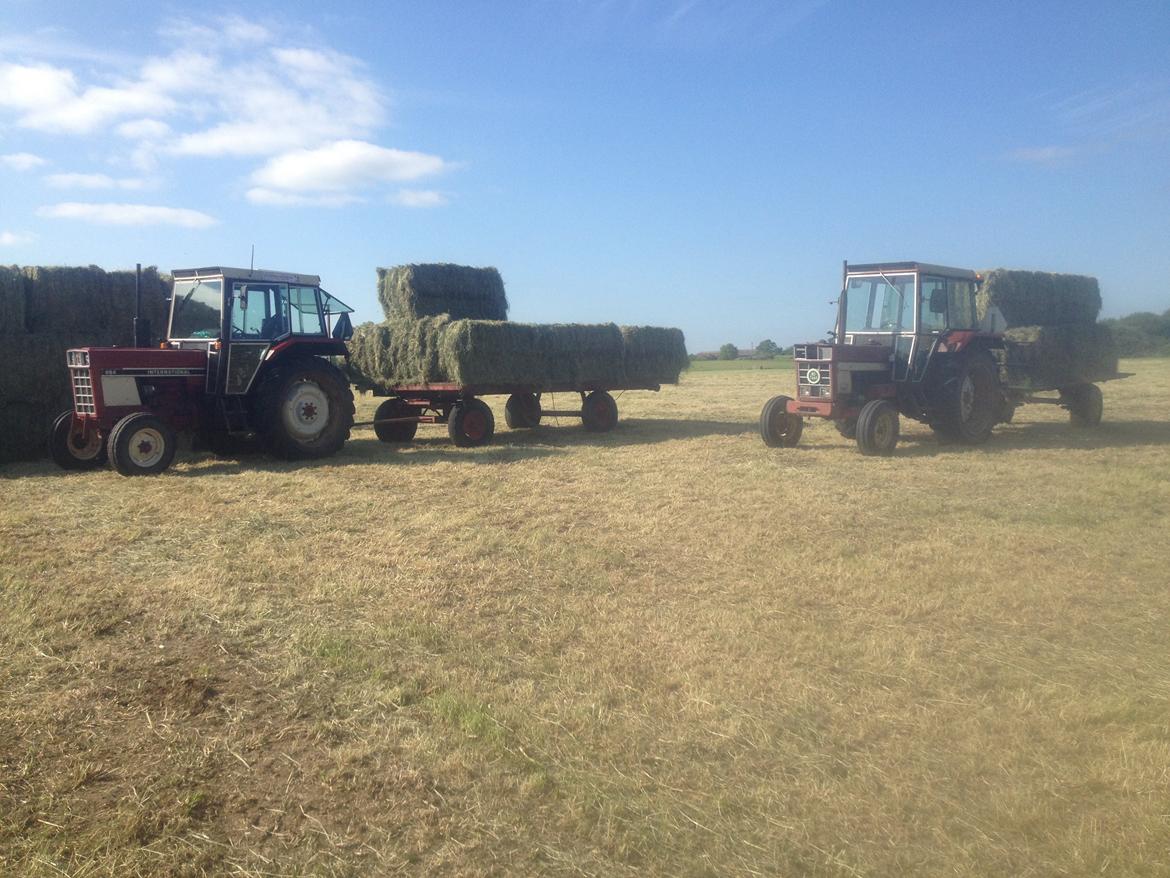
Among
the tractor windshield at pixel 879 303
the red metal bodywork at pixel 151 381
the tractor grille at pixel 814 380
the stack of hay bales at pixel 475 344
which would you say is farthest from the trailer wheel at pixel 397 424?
the tractor windshield at pixel 879 303

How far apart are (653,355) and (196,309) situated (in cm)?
686

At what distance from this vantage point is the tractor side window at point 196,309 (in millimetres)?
10688

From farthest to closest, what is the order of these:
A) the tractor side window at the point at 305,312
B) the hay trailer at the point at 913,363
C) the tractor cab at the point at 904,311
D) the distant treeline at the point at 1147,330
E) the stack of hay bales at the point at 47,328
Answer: the distant treeline at the point at 1147,330
the tractor cab at the point at 904,311
the hay trailer at the point at 913,363
the tractor side window at the point at 305,312
the stack of hay bales at the point at 47,328

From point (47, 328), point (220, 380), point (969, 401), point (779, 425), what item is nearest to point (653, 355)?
point (779, 425)

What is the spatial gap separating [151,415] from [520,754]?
25.1 feet

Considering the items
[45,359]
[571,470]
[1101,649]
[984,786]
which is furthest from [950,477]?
[45,359]

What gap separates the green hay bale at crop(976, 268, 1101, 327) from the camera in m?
13.5

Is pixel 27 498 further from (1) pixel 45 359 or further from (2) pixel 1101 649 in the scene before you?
(2) pixel 1101 649

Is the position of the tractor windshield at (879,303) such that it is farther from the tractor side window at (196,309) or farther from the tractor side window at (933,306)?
the tractor side window at (196,309)

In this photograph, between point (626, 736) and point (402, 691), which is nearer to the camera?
point (626, 736)

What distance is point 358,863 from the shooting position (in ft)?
9.36

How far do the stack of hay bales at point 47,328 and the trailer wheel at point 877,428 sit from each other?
29.6ft

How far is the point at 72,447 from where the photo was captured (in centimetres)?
1023

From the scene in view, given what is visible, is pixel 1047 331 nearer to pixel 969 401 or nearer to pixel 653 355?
pixel 969 401
